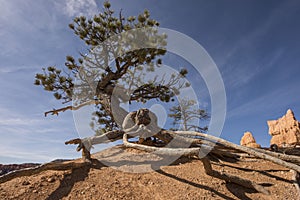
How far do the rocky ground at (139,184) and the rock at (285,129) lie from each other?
64.7m

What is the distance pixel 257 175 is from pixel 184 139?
1888mm

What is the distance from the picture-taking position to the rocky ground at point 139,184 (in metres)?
3.17

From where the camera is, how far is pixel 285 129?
60.9 meters

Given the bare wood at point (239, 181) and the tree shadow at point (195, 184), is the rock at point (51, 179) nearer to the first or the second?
the tree shadow at point (195, 184)

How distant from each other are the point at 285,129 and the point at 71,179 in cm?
7542

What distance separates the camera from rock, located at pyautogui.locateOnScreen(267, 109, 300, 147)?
185 feet

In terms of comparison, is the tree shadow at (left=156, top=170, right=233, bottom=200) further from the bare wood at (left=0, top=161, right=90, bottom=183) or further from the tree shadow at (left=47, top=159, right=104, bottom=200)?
the bare wood at (left=0, top=161, right=90, bottom=183)

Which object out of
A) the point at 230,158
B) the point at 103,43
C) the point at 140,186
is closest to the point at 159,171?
the point at 140,186

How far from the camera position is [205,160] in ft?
11.7


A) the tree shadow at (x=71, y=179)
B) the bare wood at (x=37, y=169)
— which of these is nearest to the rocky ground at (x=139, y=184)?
the tree shadow at (x=71, y=179)

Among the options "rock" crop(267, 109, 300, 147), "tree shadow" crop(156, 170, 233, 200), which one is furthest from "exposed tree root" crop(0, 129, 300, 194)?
"rock" crop(267, 109, 300, 147)

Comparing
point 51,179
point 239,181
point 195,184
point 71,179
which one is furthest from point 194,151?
point 51,179

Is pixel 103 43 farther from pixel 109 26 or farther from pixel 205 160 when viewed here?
pixel 205 160

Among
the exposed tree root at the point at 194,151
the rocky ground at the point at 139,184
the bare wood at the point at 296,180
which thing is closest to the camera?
the rocky ground at the point at 139,184
